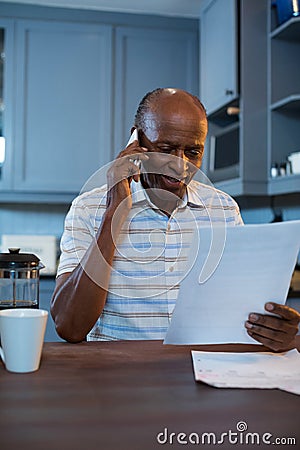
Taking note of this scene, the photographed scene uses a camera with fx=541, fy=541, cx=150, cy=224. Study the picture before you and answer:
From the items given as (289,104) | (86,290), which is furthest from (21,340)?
(289,104)

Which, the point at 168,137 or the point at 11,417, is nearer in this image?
the point at 11,417

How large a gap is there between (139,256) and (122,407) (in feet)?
2.30

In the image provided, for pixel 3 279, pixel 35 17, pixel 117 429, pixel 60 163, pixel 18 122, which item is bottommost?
pixel 117 429

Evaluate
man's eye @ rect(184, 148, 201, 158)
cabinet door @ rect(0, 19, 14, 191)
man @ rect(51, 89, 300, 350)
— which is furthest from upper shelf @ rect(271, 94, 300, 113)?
cabinet door @ rect(0, 19, 14, 191)

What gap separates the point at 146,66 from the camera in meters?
3.07

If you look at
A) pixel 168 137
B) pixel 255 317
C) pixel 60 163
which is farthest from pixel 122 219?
pixel 60 163

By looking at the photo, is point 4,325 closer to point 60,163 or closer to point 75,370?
point 75,370

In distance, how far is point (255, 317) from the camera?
38.8 inches

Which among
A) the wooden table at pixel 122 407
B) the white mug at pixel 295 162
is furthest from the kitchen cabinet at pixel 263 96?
the wooden table at pixel 122 407

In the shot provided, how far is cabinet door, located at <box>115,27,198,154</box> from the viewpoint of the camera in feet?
10.0

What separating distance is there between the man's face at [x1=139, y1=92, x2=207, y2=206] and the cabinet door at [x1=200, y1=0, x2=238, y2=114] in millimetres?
1245

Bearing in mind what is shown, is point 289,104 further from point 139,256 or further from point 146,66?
point 139,256

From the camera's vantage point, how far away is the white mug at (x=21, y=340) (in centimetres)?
80

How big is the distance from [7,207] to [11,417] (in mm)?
2845
